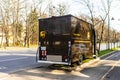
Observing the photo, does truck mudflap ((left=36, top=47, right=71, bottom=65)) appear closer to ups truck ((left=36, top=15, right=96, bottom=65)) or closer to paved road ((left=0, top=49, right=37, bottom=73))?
ups truck ((left=36, top=15, right=96, bottom=65))

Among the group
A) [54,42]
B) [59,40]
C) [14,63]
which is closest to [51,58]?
[54,42]

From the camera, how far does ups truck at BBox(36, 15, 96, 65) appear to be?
1569 cm

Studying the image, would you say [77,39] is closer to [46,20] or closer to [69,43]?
[69,43]

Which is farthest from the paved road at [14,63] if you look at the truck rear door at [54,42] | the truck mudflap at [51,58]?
the truck rear door at [54,42]

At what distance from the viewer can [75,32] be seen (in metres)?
16.3

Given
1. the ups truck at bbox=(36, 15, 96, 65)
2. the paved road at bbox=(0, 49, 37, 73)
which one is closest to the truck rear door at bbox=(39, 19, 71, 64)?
the ups truck at bbox=(36, 15, 96, 65)

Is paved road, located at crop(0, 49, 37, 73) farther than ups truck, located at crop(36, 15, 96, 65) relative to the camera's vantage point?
Yes

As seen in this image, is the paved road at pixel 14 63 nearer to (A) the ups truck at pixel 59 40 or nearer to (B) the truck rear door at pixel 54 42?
(A) the ups truck at pixel 59 40

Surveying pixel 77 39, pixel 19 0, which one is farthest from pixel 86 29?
pixel 19 0

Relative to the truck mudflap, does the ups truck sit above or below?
above

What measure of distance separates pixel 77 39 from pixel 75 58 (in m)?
1.18

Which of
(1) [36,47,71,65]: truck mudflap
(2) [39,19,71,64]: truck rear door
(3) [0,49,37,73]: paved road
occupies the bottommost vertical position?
(3) [0,49,37,73]: paved road

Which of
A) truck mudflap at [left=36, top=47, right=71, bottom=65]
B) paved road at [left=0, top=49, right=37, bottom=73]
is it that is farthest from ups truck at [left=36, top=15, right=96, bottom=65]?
paved road at [left=0, top=49, right=37, bottom=73]

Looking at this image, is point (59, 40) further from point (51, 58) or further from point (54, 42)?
point (51, 58)
